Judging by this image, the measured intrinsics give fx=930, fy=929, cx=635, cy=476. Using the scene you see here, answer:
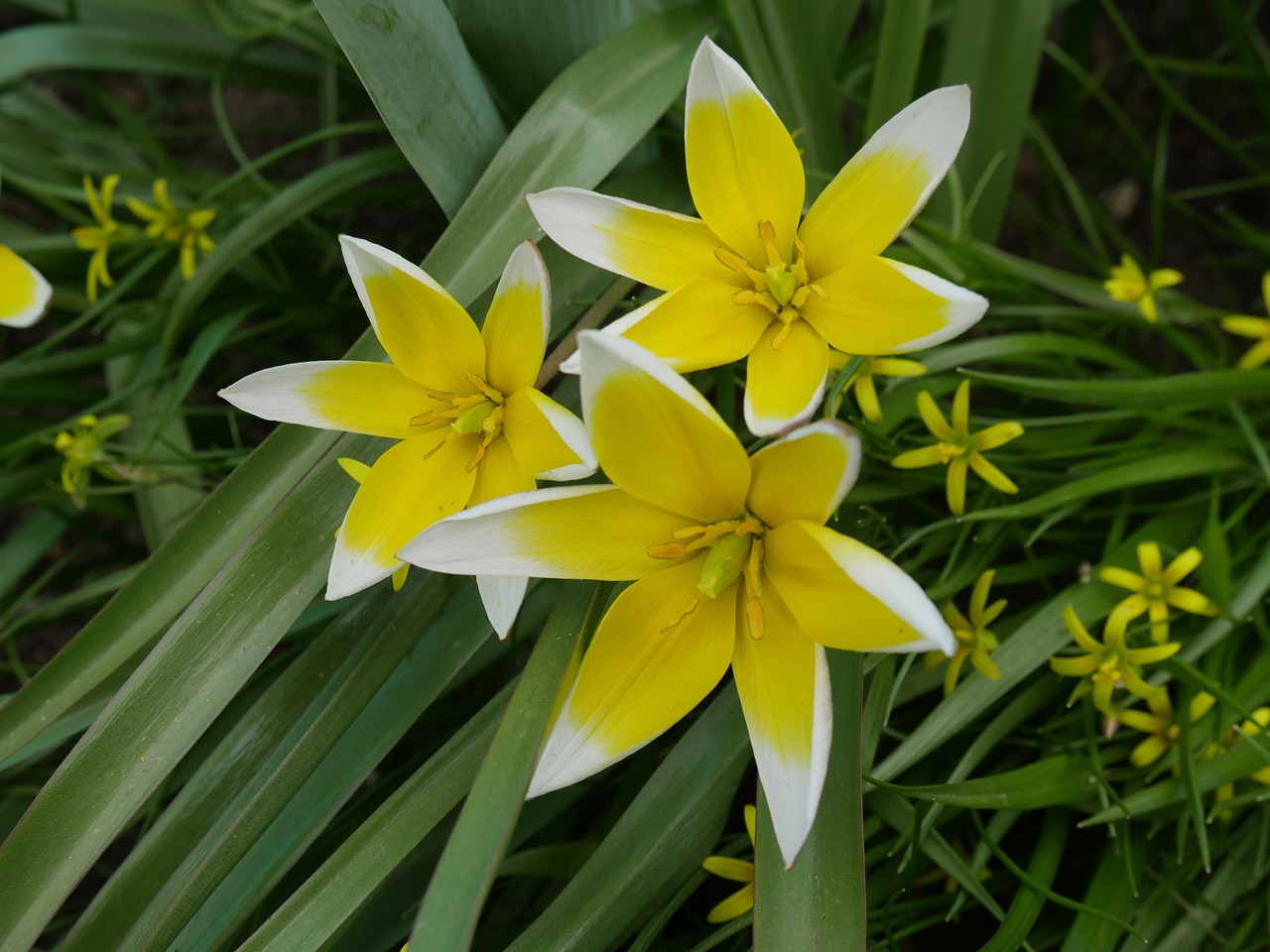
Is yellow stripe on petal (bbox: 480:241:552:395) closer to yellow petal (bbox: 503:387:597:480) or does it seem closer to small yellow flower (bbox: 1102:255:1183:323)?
yellow petal (bbox: 503:387:597:480)

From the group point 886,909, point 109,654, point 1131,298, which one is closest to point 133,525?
point 109,654

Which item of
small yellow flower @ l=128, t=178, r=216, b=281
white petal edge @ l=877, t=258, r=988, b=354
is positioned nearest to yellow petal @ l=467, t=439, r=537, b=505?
white petal edge @ l=877, t=258, r=988, b=354

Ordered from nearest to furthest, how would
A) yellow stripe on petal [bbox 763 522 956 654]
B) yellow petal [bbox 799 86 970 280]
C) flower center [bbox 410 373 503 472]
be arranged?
1. yellow stripe on petal [bbox 763 522 956 654]
2. yellow petal [bbox 799 86 970 280]
3. flower center [bbox 410 373 503 472]

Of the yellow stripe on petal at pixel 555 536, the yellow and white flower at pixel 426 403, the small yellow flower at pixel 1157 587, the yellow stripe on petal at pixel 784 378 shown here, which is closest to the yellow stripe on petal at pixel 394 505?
the yellow and white flower at pixel 426 403

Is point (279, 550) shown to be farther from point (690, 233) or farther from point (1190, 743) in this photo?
point (1190, 743)

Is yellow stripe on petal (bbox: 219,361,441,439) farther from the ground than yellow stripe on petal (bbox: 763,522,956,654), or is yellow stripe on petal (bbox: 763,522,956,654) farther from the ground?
yellow stripe on petal (bbox: 219,361,441,439)

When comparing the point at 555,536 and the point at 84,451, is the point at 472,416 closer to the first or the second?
the point at 555,536

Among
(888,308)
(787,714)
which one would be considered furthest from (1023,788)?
A: (888,308)
